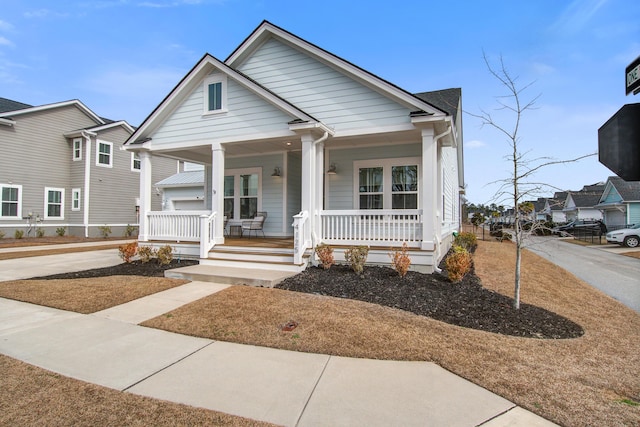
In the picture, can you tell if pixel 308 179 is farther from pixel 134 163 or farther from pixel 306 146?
pixel 134 163

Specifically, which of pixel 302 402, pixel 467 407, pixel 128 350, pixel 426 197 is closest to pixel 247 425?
pixel 302 402

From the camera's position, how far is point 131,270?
9.01 m

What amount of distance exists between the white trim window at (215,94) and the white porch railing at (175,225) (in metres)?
3.06

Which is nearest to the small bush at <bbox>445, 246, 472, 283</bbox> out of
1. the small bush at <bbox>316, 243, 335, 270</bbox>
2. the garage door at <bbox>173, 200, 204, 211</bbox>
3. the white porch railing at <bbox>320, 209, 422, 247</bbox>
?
the white porch railing at <bbox>320, 209, 422, 247</bbox>

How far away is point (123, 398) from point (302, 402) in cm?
158

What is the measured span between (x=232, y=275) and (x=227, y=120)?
470cm

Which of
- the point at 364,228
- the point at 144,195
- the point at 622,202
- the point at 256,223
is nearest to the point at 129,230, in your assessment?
the point at 144,195

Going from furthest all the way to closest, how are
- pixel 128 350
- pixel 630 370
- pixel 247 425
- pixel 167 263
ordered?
pixel 167 263
pixel 128 350
pixel 630 370
pixel 247 425

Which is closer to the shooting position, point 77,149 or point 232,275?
point 232,275

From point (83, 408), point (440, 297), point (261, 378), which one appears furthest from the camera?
point (440, 297)

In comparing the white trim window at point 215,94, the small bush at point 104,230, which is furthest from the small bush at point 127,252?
the small bush at point 104,230

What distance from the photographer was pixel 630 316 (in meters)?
6.20

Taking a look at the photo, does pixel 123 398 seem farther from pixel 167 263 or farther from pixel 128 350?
pixel 167 263

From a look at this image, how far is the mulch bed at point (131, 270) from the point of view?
843cm
